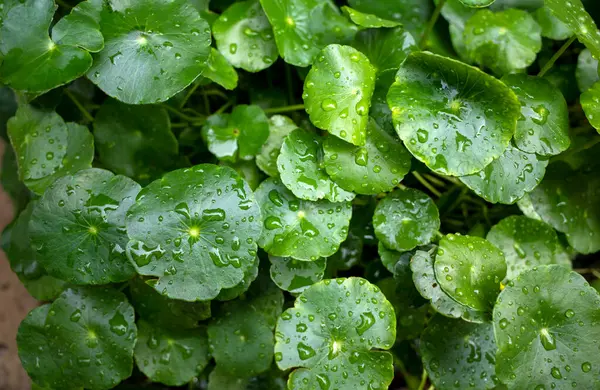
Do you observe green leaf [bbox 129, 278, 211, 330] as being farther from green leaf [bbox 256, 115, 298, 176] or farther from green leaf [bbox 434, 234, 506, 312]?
green leaf [bbox 434, 234, 506, 312]

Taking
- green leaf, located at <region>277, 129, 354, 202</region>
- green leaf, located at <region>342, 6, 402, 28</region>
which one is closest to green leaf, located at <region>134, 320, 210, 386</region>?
green leaf, located at <region>277, 129, 354, 202</region>

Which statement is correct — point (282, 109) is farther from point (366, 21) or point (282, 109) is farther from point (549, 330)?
point (549, 330)

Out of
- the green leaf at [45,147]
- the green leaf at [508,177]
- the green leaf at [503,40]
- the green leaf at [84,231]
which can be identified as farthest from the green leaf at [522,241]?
the green leaf at [45,147]

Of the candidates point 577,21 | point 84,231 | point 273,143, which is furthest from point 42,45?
point 577,21

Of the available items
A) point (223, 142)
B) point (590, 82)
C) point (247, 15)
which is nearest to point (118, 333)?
point (223, 142)

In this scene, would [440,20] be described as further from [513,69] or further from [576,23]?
[576,23]
